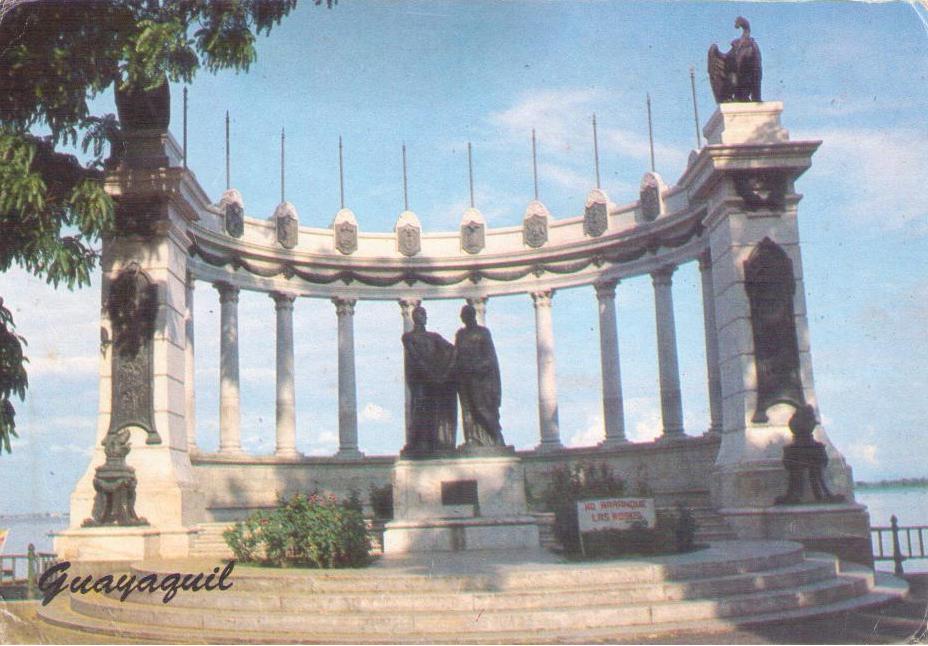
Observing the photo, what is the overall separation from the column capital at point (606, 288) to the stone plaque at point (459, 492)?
18.5m

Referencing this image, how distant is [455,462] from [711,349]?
15.8 metres

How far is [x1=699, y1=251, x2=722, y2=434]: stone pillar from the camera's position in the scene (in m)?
32.5

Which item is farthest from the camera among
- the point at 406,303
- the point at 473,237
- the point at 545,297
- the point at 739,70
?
the point at 473,237

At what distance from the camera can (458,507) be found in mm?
20156

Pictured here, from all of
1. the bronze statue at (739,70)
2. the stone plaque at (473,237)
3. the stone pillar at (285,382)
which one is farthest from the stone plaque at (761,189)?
the stone pillar at (285,382)

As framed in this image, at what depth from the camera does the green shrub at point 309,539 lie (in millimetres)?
15656

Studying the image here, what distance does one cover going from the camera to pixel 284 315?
37344mm

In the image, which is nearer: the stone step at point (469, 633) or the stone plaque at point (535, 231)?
the stone step at point (469, 633)

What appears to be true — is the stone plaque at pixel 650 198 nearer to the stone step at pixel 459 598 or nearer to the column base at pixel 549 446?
the column base at pixel 549 446

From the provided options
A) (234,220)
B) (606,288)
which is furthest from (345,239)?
(606,288)

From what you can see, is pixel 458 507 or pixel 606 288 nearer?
pixel 458 507

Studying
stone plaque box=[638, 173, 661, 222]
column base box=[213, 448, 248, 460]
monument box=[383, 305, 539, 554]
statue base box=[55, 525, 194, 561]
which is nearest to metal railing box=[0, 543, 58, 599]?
statue base box=[55, 525, 194, 561]

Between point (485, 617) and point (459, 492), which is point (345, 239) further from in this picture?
point (485, 617)

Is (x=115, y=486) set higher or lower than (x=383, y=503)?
higher
